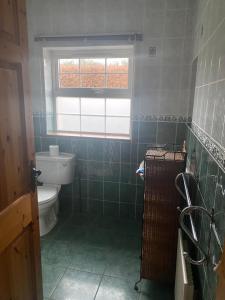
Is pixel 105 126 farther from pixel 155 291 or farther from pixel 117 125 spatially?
pixel 155 291

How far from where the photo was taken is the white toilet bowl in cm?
234

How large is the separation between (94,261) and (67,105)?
168cm

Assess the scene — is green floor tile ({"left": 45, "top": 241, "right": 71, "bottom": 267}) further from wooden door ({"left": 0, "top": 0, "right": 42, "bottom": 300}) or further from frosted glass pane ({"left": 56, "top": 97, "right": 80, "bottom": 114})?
frosted glass pane ({"left": 56, "top": 97, "right": 80, "bottom": 114})

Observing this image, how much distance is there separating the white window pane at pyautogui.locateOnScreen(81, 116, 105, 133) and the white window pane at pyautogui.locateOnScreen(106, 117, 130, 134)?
69 mm

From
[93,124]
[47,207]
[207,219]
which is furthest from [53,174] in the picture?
[207,219]

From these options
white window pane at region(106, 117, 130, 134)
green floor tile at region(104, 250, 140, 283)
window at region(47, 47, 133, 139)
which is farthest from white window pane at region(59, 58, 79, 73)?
green floor tile at region(104, 250, 140, 283)

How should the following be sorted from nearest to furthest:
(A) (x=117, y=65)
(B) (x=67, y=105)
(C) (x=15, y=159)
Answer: (C) (x=15, y=159), (A) (x=117, y=65), (B) (x=67, y=105)

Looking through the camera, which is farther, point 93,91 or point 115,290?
point 93,91

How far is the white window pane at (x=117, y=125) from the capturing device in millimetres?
2705

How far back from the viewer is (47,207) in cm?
236

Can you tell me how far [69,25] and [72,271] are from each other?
2.30 m

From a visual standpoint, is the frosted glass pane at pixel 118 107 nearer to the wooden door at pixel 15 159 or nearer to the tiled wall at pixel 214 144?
the tiled wall at pixel 214 144

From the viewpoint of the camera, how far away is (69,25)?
2451 mm

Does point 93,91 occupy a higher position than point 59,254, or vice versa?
point 93,91
